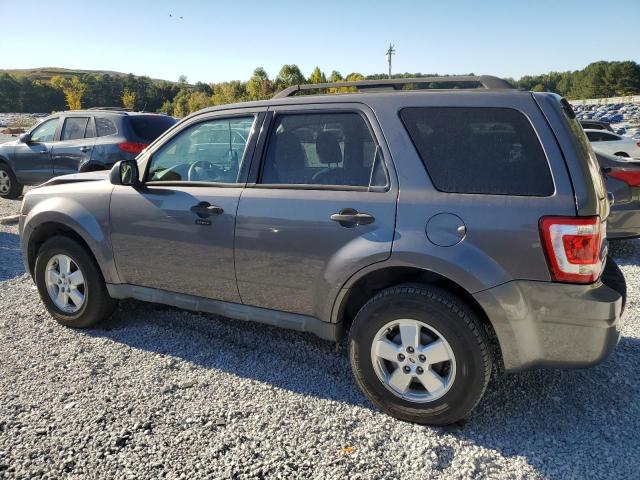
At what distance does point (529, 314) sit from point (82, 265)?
325 centimetres

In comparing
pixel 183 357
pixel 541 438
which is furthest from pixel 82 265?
pixel 541 438

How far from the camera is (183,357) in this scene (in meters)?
3.55

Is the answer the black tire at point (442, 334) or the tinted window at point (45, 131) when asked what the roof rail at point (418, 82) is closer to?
the black tire at point (442, 334)

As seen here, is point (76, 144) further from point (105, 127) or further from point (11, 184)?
point (11, 184)

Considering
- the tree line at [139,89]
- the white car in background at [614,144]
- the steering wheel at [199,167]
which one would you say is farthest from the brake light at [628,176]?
the tree line at [139,89]

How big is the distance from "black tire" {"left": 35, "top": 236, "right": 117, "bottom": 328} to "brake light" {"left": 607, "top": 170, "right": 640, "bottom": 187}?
5721mm

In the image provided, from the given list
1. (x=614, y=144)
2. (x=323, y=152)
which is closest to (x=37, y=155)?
(x=323, y=152)

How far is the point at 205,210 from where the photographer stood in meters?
3.24

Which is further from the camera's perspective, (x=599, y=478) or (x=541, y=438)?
(x=541, y=438)

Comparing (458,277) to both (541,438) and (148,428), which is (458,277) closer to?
(541,438)

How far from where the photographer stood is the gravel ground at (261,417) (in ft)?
7.92

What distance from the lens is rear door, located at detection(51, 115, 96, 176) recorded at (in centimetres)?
875

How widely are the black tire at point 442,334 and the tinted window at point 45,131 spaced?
29.3 feet

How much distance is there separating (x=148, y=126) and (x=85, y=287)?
5.46 meters
